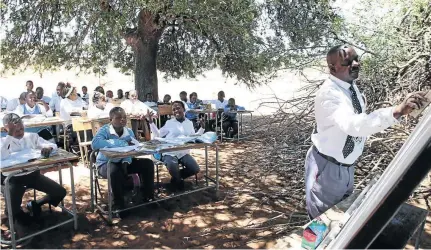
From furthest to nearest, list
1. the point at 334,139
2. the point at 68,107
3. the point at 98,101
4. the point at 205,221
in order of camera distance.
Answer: the point at 68,107 → the point at 98,101 → the point at 205,221 → the point at 334,139

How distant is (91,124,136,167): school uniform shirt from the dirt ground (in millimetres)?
687

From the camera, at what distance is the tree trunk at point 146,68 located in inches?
424

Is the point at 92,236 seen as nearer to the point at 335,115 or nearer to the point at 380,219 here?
the point at 335,115

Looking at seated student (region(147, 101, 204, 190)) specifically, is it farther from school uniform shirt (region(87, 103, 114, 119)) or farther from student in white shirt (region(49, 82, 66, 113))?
student in white shirt (region(49, 82, 66, 113))

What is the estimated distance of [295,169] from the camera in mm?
5496

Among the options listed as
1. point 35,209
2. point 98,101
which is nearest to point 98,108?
point 98,101

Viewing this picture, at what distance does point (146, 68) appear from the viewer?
1088cm

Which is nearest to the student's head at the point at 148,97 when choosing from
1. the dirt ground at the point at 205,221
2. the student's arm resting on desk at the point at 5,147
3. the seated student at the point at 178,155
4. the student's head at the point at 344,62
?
the seated student at the point at 178,155

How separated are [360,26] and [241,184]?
2.96m

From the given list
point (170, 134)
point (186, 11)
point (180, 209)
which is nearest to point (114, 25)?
point (186, 11)

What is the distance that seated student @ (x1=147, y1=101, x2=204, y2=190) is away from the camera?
17.6 feet

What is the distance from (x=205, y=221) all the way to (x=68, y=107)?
5.19 meters

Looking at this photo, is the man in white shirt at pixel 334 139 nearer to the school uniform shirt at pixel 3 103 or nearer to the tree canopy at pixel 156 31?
the tree canopy at pixel 156 31

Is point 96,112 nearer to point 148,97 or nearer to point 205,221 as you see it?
point 148,97
